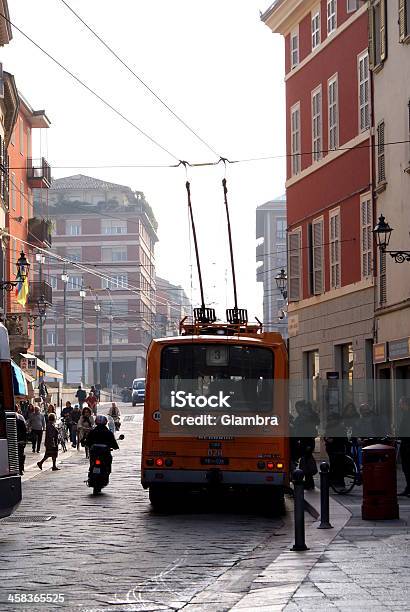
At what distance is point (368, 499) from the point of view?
18875 millimetres

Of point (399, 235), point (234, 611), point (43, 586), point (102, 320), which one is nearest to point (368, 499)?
point (43, 586)

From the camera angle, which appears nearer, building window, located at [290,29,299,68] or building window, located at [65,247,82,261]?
building window, located at [290,29,299,68]

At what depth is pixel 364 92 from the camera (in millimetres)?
37594

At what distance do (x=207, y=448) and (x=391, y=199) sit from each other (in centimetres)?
1426

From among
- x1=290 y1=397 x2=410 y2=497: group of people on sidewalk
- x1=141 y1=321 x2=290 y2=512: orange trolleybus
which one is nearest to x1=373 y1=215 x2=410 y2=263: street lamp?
x1=290 y1=397 x2=410 y2=497: group of people on sidewalk

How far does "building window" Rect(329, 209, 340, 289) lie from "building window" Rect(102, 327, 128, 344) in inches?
3993

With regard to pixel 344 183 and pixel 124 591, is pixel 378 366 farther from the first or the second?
pixel 124 591

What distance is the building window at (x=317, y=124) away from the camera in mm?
41188

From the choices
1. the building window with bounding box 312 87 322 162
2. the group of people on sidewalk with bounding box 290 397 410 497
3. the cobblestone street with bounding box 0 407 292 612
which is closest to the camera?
the cobblestone street with bounding box 0 407 292 612

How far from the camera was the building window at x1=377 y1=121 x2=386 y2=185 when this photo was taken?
35.6m

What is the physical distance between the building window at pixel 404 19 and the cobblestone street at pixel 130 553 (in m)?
13.1

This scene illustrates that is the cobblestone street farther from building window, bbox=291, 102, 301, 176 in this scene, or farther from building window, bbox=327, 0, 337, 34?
building window, bbox=291, 102, 301, 176

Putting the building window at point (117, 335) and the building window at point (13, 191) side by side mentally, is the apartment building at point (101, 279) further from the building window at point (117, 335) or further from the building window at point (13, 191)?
the building window at point (13, 191)

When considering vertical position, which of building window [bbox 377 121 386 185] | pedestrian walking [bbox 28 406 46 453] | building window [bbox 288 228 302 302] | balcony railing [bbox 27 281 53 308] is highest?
building window [bbox 377 121 386 185]
